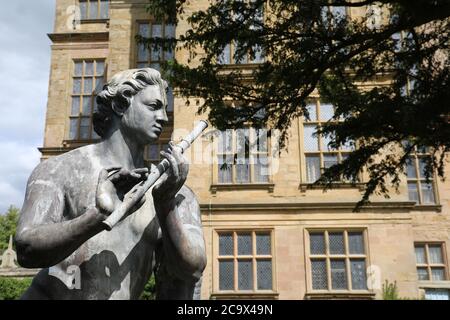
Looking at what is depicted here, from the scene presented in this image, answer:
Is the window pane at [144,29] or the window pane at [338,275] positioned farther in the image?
the window pane at [144,29]

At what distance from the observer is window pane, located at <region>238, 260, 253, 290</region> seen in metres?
15.3

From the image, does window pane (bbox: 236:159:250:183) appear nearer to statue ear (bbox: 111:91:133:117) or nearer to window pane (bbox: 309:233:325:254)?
window pane (bbox: 309:233:325:254)

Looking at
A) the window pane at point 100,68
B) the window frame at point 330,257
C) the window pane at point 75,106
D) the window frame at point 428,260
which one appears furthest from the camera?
the window pane at point 100,68

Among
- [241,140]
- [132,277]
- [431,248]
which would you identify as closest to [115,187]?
[132,277]

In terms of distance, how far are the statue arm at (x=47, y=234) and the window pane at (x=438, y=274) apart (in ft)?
60.4

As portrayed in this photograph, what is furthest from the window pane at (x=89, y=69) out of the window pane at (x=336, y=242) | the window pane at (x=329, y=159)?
the window pane at (x=336, y=242)

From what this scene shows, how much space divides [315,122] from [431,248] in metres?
6.24

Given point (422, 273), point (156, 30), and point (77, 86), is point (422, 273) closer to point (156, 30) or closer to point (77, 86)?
point (156, 30)

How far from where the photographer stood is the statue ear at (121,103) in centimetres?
186

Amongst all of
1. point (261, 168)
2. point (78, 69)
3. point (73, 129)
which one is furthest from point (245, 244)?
point (78, 69)

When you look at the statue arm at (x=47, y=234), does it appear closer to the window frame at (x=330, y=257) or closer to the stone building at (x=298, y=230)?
the stone building at (x=298, y=230)

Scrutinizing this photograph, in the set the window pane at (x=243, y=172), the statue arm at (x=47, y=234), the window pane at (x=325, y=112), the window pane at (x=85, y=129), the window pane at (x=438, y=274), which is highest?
the window pane at (x=85, y=129)

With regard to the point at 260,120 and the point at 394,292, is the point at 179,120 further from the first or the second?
the point at 260,120

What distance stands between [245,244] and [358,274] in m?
3.34
